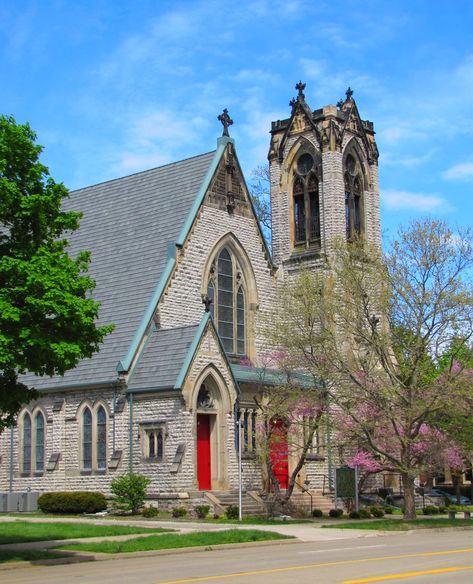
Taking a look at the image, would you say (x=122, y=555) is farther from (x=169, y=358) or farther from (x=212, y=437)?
(x=212, y=437)

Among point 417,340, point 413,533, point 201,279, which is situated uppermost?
point 201,279

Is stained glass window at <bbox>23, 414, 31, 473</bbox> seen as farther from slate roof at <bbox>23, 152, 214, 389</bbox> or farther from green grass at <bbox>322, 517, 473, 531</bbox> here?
green grass at <bbox>322, 517, 473, 531</bbox>

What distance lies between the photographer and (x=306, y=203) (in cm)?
4694

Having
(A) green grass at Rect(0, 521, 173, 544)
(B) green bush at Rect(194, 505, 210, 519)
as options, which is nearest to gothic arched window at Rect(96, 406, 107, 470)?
(B) green bush at Rect(194, 505, 210, 519)

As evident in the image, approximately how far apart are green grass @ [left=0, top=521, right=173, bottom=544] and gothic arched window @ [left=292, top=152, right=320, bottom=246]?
76.1 ft

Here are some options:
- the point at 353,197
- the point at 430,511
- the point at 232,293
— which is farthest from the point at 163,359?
the point at 353,197

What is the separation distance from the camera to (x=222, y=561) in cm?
1769

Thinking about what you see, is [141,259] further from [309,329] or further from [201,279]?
[309,329]

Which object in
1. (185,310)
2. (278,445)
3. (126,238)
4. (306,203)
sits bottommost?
(278,445)

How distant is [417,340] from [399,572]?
16794 mm

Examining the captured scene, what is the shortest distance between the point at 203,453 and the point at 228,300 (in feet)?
26.7

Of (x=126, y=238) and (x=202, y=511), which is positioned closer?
(x=202, y=511)

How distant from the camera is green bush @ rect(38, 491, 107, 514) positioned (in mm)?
33375

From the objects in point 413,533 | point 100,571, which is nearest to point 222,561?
point 100,571
